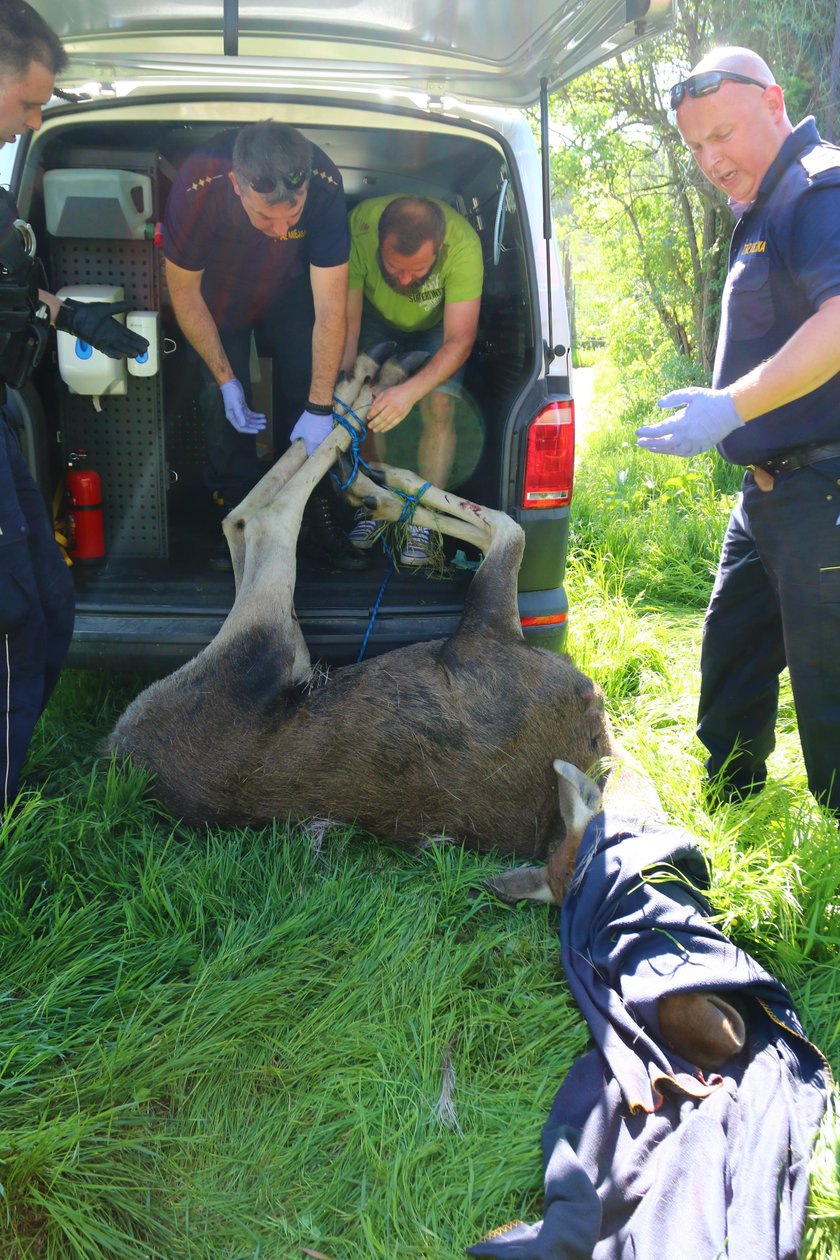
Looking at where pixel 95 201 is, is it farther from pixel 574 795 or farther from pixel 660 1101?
pixel 660 1101

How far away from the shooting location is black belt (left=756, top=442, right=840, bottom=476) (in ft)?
10.1

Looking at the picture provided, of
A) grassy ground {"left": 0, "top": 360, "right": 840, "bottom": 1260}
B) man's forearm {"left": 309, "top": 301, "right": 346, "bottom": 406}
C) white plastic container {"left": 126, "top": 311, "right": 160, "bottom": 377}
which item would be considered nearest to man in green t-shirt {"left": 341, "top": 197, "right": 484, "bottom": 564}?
man's forearm {"left": 309, "top": 301, "right": 346, "bottom": 406}

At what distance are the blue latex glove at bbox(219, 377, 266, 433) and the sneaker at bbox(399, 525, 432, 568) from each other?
0.87m

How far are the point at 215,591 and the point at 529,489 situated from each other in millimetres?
1403

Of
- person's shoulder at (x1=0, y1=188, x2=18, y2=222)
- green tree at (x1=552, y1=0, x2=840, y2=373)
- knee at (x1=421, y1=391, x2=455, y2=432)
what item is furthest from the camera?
green tree at (x1=552, y1=0, x2=840, y2=373)

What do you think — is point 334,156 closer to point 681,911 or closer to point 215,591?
point 215,591

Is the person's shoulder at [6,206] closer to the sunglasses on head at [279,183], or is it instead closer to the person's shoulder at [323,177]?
the sunglasses on head at [279,183]

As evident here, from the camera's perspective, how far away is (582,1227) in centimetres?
205

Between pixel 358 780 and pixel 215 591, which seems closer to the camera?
pixel 358 780

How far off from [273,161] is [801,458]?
7.50 feet

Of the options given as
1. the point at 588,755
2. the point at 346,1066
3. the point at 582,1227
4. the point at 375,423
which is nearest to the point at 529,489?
the point at 375,423

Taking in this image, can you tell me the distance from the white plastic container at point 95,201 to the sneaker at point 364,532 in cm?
162

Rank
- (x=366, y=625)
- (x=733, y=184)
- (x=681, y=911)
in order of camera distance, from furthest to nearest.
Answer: (x=366, y=625)
(x=733, y=184)
(x=681, y=911)

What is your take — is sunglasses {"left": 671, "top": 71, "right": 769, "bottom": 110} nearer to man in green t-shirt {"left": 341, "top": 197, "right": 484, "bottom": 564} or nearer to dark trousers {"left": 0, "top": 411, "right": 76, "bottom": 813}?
man in green t-shirt {"left": 341, "top": 197, "right": 484, "bottom": 564}
